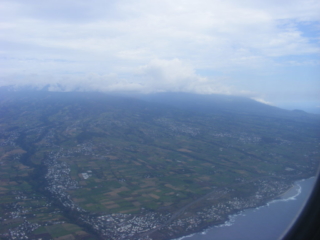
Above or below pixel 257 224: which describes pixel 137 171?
above

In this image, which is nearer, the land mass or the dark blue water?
the dark blue water

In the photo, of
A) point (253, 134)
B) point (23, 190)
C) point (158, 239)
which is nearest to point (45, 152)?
point (23, 190)

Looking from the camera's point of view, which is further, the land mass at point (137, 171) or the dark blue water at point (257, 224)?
the land mass at point (137, 171)

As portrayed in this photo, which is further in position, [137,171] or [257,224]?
[137,171]

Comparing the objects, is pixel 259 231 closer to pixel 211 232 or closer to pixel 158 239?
pixel 211 232
